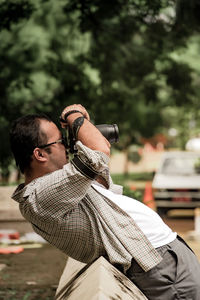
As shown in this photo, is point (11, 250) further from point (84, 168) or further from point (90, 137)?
point (84, 168)

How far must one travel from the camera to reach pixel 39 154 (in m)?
2.61

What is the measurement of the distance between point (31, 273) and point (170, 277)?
10.4 feet

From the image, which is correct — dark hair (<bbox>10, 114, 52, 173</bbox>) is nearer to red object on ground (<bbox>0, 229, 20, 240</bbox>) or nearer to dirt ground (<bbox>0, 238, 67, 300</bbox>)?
dirt ground (<bbox>0, 238, 67, 300</bbox>)

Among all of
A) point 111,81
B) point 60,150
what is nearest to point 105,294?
point 60,150

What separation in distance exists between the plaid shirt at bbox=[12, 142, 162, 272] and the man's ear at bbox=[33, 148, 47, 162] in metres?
0.11

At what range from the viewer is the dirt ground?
465 centimetres

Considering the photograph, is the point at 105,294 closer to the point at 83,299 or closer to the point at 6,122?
the point at 83,299

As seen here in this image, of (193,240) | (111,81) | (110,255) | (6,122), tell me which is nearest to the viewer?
(110,255)

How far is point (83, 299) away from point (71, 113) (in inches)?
36.2

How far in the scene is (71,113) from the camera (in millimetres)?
2654

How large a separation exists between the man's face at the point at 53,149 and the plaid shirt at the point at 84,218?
0.13m

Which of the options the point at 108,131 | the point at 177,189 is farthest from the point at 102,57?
the point at 108,131

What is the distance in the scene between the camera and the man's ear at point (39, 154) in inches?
102

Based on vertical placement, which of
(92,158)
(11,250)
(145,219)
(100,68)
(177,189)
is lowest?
(177,189)
